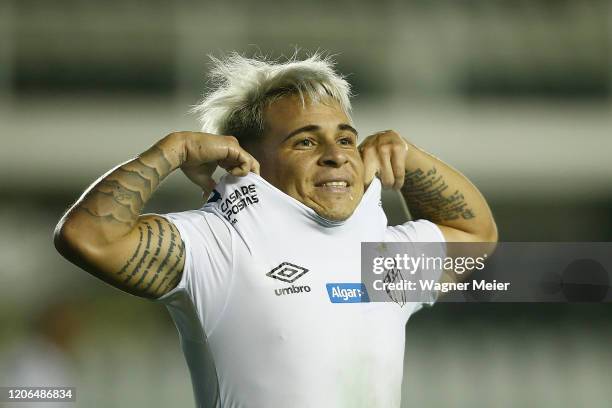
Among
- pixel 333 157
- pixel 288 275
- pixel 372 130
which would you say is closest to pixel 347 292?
pixel 288 275

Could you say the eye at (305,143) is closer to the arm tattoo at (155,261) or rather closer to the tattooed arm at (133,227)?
the tattooed arm at (133,227)

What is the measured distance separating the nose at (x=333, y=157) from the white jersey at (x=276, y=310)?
4.7 inches

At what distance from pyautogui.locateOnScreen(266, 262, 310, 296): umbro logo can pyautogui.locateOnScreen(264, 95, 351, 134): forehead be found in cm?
36

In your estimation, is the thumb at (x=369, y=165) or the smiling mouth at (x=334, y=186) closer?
the smiling mouth at (x=334, y=186)

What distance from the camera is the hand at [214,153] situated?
6.37ft

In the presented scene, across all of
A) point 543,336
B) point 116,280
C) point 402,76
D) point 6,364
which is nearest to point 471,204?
point 116,280

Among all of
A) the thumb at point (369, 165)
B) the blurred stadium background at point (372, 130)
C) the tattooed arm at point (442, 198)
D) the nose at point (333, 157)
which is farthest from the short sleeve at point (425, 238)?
the blurred stadium background at point (372, 130)

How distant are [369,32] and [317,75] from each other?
15.6ft

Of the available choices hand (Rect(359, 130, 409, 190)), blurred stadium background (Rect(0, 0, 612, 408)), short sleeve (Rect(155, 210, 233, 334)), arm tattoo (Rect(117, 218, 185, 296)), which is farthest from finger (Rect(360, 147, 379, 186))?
blurred stadium background (Rect(0, 0, 612, 408))

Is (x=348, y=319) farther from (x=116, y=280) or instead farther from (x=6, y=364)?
(x=6, y=364)

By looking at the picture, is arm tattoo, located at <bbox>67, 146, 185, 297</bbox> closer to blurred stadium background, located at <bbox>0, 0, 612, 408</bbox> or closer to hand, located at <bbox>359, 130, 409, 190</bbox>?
hand, located at <bbox>359, 130, 409, 190</bbox>

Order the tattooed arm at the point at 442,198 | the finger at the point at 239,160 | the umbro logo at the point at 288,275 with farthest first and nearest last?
the tattooed arm at the point at 442,198
the finger at the point at 239,160
the umbro logo at the point at 288,275

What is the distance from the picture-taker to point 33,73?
661cm

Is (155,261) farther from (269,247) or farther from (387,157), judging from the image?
(387,157)
